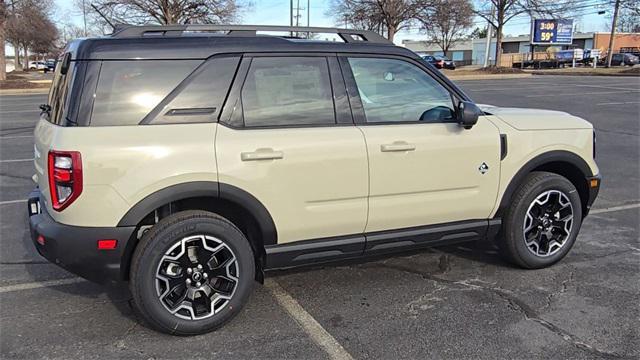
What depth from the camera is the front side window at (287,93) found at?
3402 mm

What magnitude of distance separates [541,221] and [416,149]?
4.54 ft

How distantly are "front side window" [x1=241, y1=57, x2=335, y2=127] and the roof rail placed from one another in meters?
0.34

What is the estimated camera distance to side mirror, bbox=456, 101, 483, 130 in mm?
3783

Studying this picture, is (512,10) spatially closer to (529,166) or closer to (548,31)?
(548,31)

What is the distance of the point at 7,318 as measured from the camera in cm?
357

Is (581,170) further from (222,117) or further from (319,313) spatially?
(222,117)

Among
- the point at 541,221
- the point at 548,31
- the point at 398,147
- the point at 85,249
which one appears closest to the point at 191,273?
the point at 85,249

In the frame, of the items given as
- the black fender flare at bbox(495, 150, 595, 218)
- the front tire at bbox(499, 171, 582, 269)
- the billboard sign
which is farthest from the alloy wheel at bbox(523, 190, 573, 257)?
the billboard sign

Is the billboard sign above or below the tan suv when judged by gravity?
above

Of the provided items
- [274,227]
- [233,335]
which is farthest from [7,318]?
[274,227]

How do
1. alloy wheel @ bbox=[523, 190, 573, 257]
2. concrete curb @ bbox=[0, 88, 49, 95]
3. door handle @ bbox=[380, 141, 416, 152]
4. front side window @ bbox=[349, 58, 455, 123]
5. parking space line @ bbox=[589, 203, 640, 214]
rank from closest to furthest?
door handle @ bbox=[380, 141, 416, 152]
front side window @ bbox=[349, 58, 455, 123]
alloy wheel @ bbox=[523, 190, 573, 257]
parking space line @ bbox=[589, 203, 640, 214]
concrete curb @ bbox=[0, 88, 49, 95]

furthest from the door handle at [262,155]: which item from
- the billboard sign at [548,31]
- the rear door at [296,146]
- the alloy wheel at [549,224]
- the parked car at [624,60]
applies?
the parked car at [624,60]

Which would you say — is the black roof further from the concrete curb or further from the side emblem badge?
the concrete curb

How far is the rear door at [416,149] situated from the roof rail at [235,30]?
254 mm
